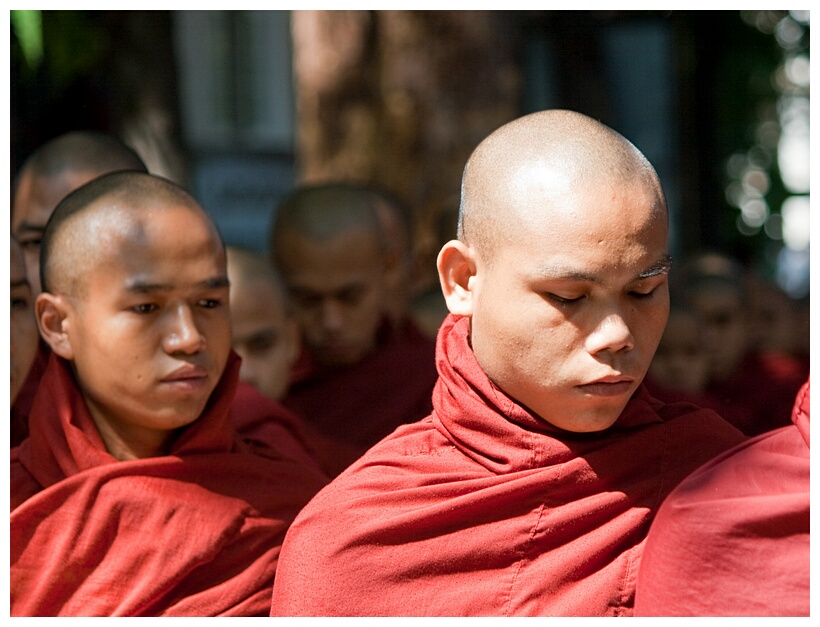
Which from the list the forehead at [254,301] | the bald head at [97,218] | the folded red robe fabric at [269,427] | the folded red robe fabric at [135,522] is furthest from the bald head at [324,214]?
the folded red robe fabric at [135,522]

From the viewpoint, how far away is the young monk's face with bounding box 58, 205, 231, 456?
8.85ft

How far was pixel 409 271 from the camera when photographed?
5.58m

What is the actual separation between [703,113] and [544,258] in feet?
23.2

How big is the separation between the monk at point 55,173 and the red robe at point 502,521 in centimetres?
192

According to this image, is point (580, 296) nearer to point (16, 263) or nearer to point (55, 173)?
point (16, 263)

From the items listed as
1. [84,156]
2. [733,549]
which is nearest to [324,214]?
[84,156]

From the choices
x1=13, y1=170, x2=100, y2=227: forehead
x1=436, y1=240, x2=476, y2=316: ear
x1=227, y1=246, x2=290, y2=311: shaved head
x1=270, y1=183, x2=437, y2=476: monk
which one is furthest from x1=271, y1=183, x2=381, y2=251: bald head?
x1=436, y1=240, x2=476, y2=316: ear

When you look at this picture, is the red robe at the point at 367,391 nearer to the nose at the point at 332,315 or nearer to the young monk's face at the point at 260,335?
the nose at the point at 332,315

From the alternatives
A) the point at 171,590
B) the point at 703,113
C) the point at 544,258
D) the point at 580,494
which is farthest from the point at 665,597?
the point at 703,113

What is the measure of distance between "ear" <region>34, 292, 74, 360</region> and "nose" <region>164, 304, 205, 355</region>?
28 centimetres

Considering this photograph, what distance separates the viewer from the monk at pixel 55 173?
3871 millimetres

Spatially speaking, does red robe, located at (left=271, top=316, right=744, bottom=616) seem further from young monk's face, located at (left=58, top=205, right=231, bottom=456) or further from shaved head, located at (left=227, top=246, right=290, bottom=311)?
shaved head, located at (left=227, top=246, right=290, bottom=311)

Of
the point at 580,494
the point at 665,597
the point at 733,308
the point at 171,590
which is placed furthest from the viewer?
the point at 733,308

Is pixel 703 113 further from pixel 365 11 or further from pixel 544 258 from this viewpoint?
pixel 544 258
